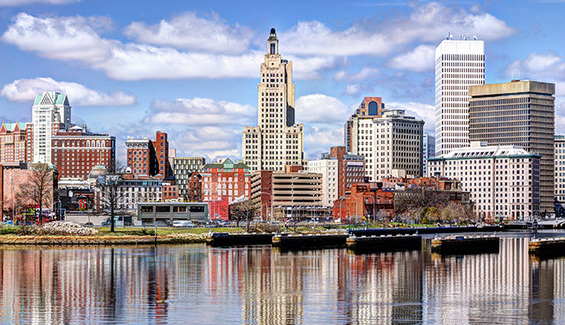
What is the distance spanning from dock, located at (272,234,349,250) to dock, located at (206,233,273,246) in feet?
26.6

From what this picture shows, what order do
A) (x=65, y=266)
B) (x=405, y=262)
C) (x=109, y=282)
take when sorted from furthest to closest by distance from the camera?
1. (x=405, y=262)
2. (x=65, y=266)
3. (x=109, y=282)

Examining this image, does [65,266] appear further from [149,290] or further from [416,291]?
[416,291]

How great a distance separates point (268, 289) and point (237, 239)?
257 feet

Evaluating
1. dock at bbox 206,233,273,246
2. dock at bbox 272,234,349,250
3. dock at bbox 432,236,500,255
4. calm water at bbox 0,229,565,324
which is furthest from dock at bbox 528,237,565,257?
dock at bbox 206,233,273,246

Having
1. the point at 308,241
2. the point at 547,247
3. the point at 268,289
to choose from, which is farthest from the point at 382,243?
the point at 268,289

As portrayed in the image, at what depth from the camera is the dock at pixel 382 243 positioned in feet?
508

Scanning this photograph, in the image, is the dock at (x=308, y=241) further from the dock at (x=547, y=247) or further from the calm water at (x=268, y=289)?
the dock at (x=547, y=247)

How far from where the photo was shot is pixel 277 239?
514ft

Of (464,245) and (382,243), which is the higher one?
(382,243)

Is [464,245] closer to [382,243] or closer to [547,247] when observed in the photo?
[382,243]

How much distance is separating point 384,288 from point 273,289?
11252 millimetres

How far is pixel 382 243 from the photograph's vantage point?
542 ft

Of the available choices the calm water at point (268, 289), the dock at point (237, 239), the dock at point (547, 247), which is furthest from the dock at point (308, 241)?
the dock at point (547, 247)

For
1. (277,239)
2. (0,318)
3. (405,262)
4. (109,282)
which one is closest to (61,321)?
(0,318)
